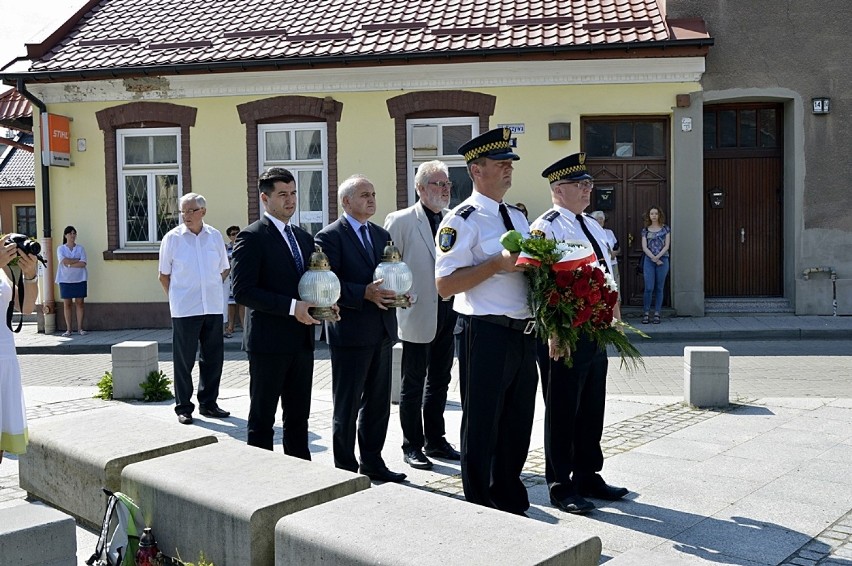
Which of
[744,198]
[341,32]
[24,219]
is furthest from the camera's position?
[24,219]

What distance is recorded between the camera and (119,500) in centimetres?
473

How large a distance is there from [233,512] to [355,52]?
13.1 metres

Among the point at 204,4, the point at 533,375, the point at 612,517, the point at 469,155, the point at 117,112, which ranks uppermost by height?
the point at 204,4

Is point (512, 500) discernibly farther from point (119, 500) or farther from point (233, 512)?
point (119, 500)

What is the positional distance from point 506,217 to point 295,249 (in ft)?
5.04

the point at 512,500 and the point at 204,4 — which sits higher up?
the point at 204,4

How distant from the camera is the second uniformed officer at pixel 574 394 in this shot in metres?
5.64

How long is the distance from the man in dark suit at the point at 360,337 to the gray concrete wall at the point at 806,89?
10.7 metres

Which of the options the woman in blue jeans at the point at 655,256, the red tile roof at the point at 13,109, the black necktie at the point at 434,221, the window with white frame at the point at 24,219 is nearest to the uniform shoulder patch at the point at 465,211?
the black necktie at the point at 434,221

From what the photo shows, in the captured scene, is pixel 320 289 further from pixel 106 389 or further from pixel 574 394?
pixel 106 389

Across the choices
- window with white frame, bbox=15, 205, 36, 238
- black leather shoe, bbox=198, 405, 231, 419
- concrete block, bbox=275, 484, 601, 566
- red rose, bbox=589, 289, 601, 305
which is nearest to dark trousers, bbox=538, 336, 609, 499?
red rose, bbox=589, 289, 601, 305

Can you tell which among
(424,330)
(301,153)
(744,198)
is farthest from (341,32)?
(424,330)

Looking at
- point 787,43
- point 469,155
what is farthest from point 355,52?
point 469,155

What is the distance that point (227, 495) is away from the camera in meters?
4.39
